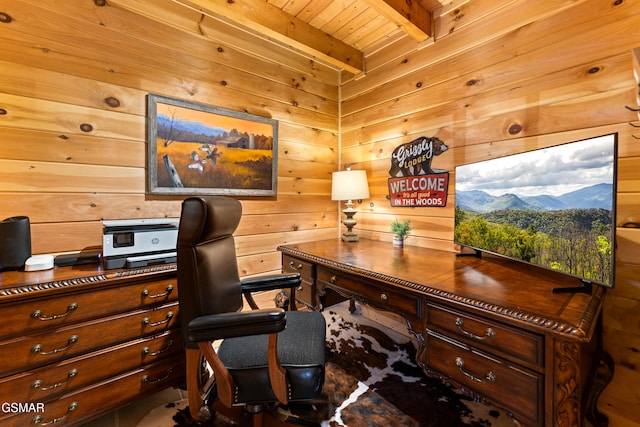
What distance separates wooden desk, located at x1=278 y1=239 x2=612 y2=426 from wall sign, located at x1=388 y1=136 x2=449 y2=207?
61 centimetres

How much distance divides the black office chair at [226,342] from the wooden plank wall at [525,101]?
1.44 m

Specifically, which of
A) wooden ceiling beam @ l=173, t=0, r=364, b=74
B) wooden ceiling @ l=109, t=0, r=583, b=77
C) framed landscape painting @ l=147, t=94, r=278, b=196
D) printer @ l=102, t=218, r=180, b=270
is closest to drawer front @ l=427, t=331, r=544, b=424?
printer @ l=102, t=218, r=180, b=270

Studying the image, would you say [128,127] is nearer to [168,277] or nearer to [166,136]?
[166,136]

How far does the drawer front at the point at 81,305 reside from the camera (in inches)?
43.3

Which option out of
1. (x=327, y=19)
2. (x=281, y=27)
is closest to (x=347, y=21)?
(x=327, y=19)

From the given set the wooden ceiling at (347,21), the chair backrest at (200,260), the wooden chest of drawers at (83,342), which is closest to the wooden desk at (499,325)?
the chair backrest at (200,260)

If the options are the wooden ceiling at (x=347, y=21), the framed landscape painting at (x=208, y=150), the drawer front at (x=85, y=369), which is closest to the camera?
the drawer front at (x=85, y=369)

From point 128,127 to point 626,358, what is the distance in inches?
119

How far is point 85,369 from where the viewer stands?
1250 millimetres

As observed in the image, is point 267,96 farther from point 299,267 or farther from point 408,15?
point 299,267

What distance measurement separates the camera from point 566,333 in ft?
2.68

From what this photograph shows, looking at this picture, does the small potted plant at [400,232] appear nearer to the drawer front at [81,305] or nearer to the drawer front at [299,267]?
the drawer front at [299,267]

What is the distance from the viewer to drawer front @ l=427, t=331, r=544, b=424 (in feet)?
3.06

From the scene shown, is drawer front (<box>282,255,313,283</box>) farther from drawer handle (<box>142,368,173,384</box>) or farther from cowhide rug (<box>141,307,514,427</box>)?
drawer handle (<box>142,368,173,384</box>)
